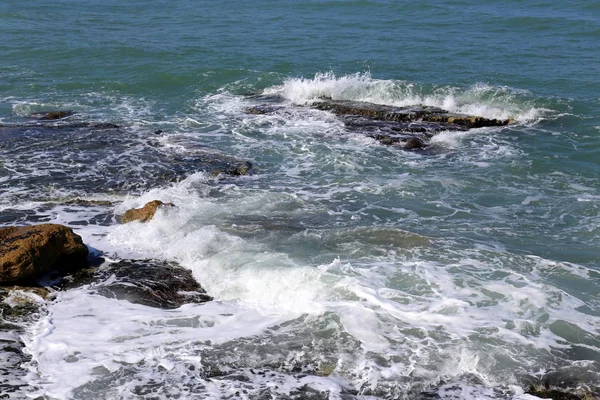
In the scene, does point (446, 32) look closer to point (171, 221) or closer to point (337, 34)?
point (337, 34)

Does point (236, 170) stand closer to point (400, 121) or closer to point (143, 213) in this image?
point (143, 213)

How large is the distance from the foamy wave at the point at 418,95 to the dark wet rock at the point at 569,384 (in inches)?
477

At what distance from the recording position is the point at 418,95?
21406mm

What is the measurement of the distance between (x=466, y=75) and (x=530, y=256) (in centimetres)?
1287

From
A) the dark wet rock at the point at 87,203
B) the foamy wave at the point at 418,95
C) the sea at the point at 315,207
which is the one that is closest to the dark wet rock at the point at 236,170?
the sea at the point at 315,207

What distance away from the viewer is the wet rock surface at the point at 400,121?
58.3 feet

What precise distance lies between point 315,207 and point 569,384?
21.6 feet

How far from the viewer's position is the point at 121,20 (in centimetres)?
3344

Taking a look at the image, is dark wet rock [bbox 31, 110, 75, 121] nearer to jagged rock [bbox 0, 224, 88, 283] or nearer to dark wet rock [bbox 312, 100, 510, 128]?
dark wet rock [bbox 312, 100, 510, 128]

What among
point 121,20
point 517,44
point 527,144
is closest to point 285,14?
point 121,20

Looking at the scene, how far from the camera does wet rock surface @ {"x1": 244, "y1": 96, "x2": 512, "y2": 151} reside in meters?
17.8

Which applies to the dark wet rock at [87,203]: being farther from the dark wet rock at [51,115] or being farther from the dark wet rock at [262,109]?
the dark wet rock at [262,109]

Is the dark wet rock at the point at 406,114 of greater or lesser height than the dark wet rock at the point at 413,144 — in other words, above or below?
above

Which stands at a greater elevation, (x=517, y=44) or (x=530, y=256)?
(x=517, y=44)
